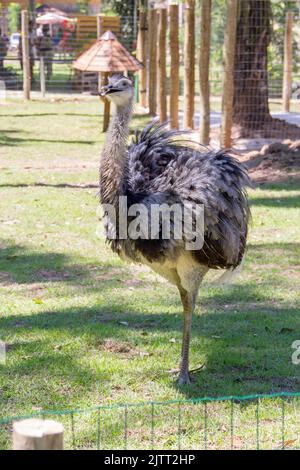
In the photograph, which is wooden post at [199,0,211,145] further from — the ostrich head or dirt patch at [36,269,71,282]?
the ostrich head

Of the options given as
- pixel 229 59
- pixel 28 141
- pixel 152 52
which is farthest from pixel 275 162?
pixel 152 52

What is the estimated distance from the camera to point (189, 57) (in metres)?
13.9

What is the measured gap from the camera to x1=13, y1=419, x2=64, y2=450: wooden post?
2.36 metres

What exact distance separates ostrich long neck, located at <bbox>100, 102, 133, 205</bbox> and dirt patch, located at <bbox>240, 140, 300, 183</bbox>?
6.12 meters

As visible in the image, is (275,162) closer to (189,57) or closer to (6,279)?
(189,57)

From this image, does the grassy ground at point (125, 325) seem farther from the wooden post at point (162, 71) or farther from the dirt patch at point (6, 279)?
the wooden post at point (162, 71)

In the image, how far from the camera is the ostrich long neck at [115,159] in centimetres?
519

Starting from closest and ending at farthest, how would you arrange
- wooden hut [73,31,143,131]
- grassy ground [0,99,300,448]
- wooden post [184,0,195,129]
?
grassy ground [0,99,300,448], wooden post [184,0,195,129], wooden hut [73,31,143,131]

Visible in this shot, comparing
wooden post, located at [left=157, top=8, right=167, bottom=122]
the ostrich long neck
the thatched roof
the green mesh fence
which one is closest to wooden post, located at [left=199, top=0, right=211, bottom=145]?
the thatched roof

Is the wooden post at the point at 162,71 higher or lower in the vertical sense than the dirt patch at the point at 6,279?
higher

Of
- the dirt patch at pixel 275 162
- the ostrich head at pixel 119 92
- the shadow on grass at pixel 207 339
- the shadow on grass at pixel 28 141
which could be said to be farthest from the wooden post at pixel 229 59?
the ostrich head at pixel 119 92

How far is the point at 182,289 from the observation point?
546cm

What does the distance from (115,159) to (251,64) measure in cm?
953

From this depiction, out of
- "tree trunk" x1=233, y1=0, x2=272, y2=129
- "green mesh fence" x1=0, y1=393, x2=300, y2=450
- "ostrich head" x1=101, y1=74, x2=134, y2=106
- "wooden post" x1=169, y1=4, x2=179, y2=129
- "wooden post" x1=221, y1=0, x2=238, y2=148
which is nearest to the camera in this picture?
"green mesh fence" x1=0, y1=393, x2=300, y2=450
